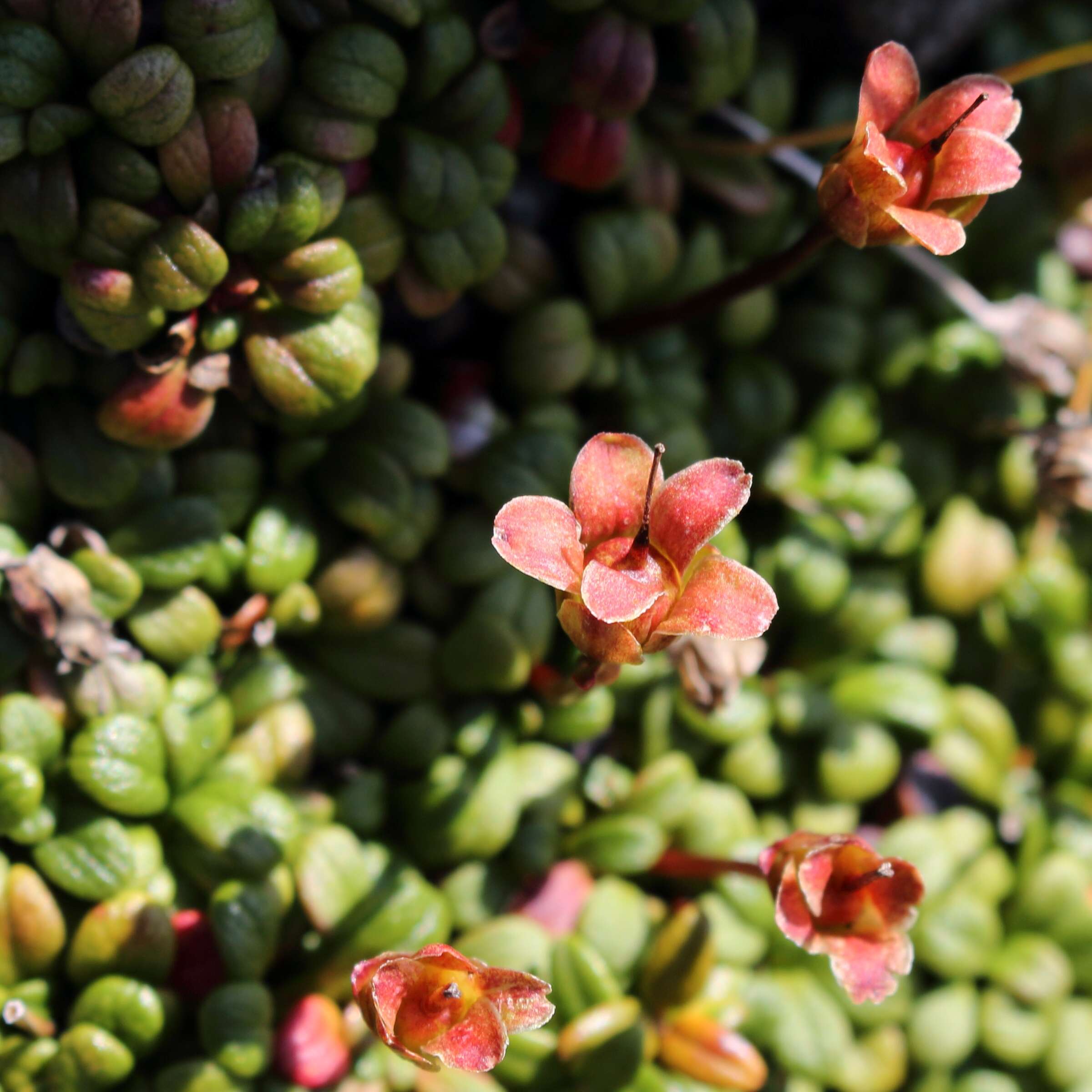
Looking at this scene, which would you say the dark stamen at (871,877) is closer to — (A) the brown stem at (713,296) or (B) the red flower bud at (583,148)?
(A) the brown stem at (713,296)

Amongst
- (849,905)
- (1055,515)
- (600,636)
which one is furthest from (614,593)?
(1055,515)

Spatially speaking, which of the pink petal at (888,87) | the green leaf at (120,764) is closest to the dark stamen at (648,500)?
the pink petal at (888,87)

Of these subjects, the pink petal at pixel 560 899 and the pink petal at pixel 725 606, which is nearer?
the pink petal at pixel 725 606

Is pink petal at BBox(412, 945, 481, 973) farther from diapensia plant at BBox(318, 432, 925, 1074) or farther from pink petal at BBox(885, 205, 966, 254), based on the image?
pink petal at BBox(885, 205, 966, 254)

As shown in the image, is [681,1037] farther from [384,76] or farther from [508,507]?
[384,76]

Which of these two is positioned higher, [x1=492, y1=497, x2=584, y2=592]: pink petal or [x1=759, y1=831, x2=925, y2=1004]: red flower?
[x1=492, y1=497, x2=584, y2=592]: pink petal

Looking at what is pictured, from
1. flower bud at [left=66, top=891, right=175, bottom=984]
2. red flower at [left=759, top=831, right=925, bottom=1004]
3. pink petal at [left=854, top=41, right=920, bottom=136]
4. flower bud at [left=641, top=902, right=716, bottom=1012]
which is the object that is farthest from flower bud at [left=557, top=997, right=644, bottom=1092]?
pink petal at [left=854, top=41, right=920, bottom=136]

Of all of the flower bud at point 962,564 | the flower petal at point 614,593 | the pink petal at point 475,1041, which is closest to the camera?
the flower petal at point 614,593
